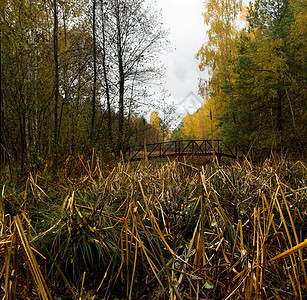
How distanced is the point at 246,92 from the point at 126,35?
5308mm

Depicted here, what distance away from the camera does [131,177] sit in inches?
59.1

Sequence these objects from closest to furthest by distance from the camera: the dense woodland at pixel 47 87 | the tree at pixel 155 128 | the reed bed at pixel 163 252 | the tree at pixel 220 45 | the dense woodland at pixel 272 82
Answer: the reed bed at pixel 163 252
the dense woodland at pixel 47 87
the dense woodland at pixel 272 82
the tree at pixel 220 45
the tree at pixel 155 128

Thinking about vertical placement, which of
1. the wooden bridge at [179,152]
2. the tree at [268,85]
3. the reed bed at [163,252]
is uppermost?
the tree at [268,85]

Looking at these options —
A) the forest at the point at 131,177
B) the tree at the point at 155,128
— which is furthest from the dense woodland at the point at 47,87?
the tree at the point at 155,128

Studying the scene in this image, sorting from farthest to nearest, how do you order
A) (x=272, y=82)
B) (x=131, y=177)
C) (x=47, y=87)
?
(x=272, y=82) < (x=47, y=87) < (x=131, y=177)

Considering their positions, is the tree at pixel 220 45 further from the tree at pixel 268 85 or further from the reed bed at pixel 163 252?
the reed bed at pixel 163 252

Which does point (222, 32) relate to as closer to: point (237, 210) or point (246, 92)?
point (246, 92)

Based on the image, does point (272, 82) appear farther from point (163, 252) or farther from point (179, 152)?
point (163, 252)

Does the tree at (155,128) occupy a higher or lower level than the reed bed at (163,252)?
higher

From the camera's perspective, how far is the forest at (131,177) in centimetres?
83

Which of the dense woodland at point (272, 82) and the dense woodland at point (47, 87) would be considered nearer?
the dense woodland at point (47, 87)

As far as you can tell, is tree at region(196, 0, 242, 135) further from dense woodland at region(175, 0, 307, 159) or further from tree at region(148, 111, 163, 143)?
tree at region(148, 111, 163, 143)

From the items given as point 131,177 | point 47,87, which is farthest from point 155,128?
point 131,177

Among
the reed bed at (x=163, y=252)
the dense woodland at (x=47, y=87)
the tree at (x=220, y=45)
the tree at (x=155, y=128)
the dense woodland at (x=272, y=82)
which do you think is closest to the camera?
the reed bed at (x=163, y=252)
